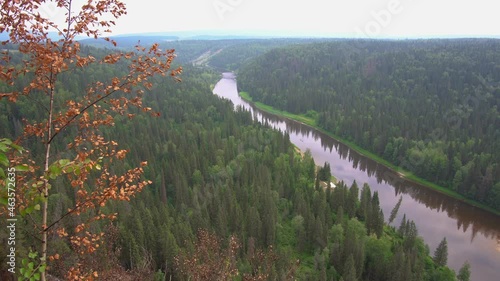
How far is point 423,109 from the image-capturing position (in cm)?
13625

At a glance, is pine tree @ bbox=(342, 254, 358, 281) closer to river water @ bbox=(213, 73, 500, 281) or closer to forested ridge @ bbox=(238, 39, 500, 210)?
river water @ bbox=(213, 73, 500, 281)

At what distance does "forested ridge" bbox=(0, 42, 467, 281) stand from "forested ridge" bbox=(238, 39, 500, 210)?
1147 inches

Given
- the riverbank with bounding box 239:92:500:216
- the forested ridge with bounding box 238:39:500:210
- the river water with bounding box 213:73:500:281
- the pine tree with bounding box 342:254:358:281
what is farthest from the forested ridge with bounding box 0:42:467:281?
the forested ridge with bounding box 238:39:500:210

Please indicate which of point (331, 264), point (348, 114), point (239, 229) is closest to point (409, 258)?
point (331, 264)

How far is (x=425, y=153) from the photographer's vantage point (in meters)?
92.9

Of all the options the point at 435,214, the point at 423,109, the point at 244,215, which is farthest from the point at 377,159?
the point at 244,215

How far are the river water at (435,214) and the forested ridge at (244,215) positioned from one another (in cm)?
826

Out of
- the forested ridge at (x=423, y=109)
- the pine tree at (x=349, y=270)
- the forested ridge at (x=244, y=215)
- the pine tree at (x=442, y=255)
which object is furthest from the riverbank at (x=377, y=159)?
the pine tree at (x=349, y=270)

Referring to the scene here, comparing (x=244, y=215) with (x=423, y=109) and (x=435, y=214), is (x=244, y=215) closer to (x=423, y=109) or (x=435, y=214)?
(x=435, y=214)

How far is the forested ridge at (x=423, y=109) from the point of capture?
87500mm

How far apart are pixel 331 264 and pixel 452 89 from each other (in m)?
132

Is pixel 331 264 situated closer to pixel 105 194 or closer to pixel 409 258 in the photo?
pixel 409 258

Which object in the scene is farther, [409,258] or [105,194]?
[409,258]

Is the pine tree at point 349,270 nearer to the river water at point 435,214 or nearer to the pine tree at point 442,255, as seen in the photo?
the pine tree at point 442,255
